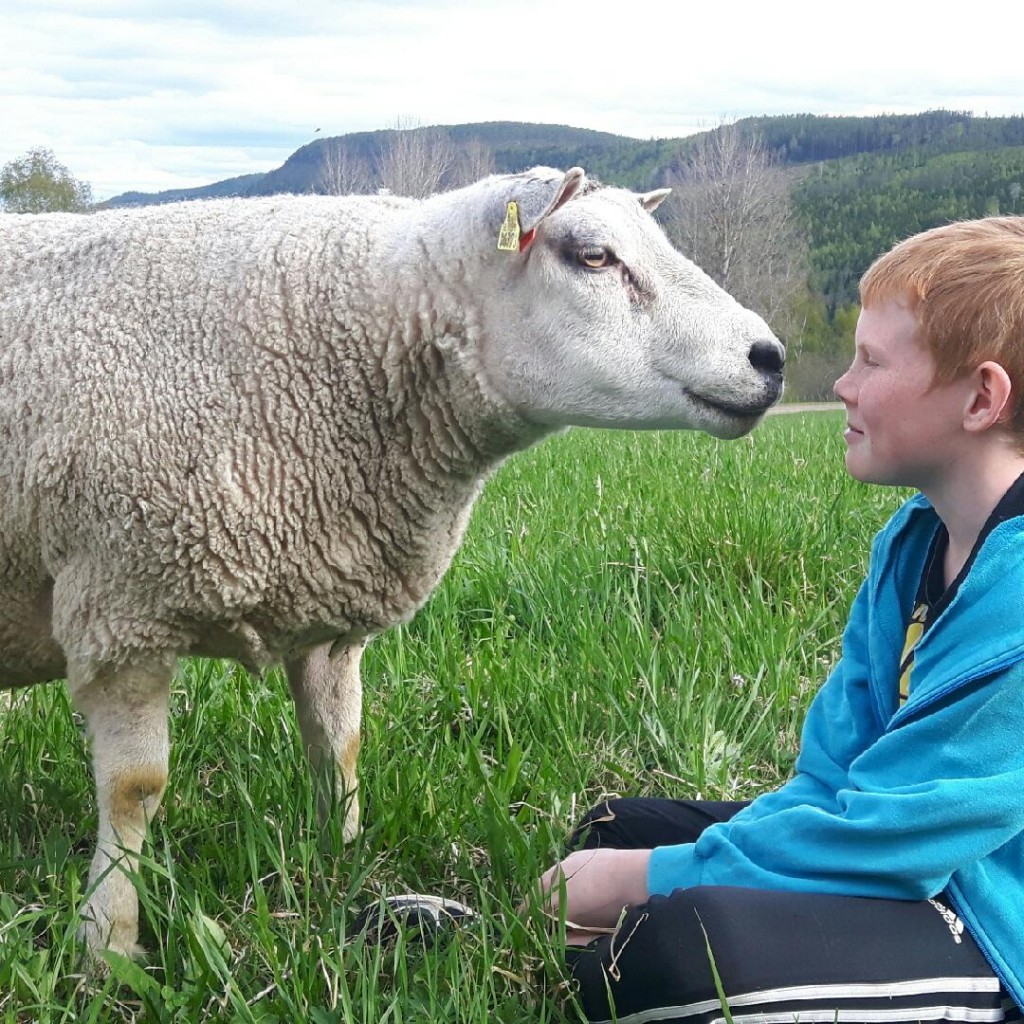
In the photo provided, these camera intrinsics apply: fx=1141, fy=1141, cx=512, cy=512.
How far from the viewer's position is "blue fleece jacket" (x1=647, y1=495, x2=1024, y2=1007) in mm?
1503

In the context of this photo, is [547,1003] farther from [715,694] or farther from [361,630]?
[715,694]

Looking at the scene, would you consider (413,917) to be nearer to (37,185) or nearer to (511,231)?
(511,231)

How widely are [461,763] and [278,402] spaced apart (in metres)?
0.90

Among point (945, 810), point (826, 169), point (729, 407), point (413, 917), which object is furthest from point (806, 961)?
point (826, 169)

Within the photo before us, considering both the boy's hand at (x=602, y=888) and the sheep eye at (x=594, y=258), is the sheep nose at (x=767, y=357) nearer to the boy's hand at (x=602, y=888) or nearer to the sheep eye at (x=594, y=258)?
the sheep eye at (x=594, y=258)

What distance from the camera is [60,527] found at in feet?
7.27

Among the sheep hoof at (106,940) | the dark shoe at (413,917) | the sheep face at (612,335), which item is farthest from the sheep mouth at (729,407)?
the sheep hoof at (106,940)

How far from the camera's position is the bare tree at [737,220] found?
54438 mm

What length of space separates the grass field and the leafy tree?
172ft

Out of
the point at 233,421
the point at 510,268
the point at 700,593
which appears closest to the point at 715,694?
the point at 700,593

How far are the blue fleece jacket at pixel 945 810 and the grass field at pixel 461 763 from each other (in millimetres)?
387

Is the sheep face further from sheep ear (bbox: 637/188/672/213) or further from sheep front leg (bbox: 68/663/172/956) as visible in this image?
sheep front leg (bbox: 68/663/172/956)

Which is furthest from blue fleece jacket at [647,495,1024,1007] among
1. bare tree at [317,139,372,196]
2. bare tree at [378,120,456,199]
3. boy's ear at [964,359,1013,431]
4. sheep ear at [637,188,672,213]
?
bare tree at [317,139,372,196]

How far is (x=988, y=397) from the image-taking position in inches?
65.1
